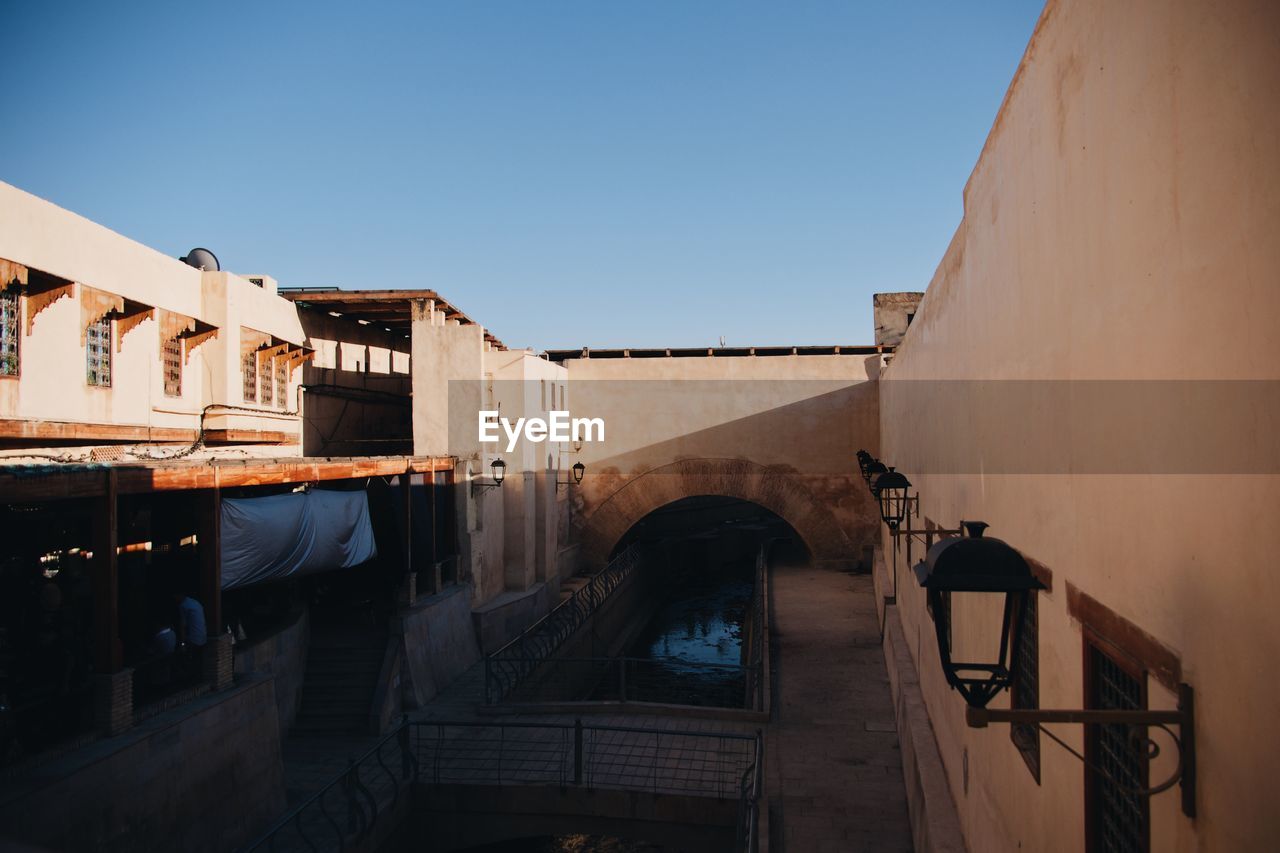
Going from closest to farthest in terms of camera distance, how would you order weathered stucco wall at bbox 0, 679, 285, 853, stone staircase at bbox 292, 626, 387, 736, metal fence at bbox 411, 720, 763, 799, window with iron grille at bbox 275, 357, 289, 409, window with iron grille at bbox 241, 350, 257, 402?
1. weathered stucco wall at bbox 0, 679, 285, 853
2. metal fence at bbox 411, 720, 763, 799
3. stone staircase at bbox 292, 626, 387, 736
4. window with iron grille at bbox 241, 350, 257, 402
5. window with iron grille at bbox 275, 357, 289, 409

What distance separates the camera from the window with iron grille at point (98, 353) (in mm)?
9945

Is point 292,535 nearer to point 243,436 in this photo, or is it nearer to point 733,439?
point 243,436

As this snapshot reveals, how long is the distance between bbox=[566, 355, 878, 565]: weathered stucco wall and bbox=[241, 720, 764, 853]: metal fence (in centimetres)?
899

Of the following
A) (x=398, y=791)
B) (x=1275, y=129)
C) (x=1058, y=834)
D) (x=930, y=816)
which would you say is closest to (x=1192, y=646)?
(x=1275, y=129)

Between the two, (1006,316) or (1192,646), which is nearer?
(1192,646)


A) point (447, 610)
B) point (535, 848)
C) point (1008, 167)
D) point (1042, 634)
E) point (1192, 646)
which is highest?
point (1008, 167)

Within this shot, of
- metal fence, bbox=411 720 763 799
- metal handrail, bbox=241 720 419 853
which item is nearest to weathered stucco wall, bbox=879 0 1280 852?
metal fence, bbox=411 720 763 799

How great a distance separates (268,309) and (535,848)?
893 centimetres

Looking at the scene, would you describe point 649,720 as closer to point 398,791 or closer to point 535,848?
point 535,848

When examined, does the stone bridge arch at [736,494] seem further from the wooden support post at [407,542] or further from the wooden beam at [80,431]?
the wooden beam at [80,431]

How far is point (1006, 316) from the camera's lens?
4.11 metres

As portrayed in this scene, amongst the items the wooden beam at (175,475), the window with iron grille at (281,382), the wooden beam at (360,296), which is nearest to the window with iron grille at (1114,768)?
the wooden beam at (175,475)

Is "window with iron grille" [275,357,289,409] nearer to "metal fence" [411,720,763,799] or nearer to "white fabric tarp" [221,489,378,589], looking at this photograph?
"white fabric tarp" [221,489,378,589]

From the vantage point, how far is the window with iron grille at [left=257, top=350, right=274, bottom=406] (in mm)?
13539
